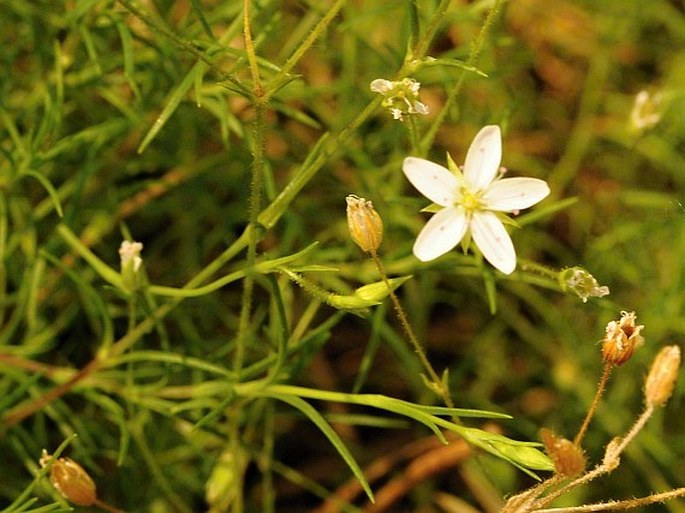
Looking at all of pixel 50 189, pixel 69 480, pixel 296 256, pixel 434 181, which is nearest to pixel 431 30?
pixel 434 181

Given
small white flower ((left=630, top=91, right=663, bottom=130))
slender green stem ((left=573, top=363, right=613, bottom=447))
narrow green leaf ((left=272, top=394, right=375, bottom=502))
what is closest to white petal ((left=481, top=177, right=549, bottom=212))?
slender green stem ((left=573, top=363, right=613, bottom=447))

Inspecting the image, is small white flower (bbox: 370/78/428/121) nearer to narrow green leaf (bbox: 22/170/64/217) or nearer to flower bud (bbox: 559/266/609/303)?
flower bud (bbox: 559/266/609/303)

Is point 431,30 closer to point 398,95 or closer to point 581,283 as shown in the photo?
point 398,95

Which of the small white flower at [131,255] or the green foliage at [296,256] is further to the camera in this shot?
the green foliage at [296,256]

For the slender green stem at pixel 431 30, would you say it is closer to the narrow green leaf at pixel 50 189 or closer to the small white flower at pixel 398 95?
the small white flower at pixel 398 95

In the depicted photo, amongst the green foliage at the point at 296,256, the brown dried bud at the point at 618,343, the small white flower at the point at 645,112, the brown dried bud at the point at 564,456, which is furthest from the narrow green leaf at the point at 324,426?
the small white flower at the point at 645,112
